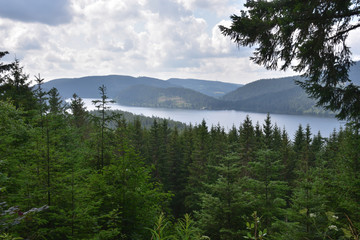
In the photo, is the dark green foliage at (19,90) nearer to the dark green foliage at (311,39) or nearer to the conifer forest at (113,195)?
the conifer forest at (113,195)

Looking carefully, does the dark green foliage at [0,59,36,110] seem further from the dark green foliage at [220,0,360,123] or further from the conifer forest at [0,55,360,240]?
the dark green foliage at [220,0,360,123]

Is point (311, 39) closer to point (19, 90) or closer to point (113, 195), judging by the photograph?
point (113, 195)

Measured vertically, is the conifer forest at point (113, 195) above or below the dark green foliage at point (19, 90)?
below

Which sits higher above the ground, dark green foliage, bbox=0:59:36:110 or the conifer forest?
dark green foliage, bbox=0:59:36:110

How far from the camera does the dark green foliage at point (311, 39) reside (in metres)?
5.35

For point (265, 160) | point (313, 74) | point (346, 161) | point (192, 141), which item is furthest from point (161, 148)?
point (313, 74)

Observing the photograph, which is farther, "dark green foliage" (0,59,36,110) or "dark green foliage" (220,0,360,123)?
"dark green foliage" (0,59,36,110)

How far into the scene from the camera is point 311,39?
18.5 ft

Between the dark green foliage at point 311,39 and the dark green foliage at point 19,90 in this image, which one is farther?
the dark green foliage at point 19,90

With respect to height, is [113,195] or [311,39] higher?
[311,39]

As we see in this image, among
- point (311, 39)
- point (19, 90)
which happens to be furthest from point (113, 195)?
point (19, 90)

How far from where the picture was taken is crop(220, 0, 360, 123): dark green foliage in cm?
535

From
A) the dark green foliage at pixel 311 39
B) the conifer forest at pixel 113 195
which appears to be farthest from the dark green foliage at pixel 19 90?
the dark green foliage at pixel 311 39

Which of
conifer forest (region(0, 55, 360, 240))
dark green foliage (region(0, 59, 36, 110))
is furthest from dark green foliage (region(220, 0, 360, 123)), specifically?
dark green foliage (region(0, 59, 36, 110))
